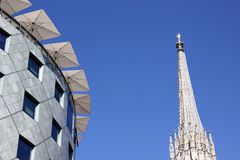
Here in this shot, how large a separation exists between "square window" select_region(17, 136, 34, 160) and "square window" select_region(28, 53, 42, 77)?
466 centimetres

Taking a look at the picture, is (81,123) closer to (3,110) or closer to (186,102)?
(3,110)

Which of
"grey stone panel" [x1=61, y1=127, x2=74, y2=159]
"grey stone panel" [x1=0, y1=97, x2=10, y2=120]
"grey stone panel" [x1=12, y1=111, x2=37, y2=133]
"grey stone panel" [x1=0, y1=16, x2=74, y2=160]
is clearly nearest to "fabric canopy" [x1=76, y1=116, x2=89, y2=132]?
"grey stone panel" [x1=61, y1=127, x2=74, y2=159]

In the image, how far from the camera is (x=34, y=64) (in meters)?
26.7

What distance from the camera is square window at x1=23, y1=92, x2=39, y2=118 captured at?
24.5 meters

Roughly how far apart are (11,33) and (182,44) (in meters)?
79.1

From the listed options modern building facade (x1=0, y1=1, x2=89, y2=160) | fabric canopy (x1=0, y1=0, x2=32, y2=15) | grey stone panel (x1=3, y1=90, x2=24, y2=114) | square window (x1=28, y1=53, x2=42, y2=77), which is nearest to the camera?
modern building facade (x1=0, y1=1, x2=89, y2=160)

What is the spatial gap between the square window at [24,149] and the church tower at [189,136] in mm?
55799

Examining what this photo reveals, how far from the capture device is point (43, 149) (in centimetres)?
2466

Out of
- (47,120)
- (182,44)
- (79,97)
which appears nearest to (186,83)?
(182,44)

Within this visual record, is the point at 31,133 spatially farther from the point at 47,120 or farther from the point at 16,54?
the point at 16,54

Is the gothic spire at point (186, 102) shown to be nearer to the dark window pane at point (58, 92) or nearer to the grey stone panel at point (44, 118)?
the dark window pane at point (58, 92)

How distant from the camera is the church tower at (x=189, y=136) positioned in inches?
3061

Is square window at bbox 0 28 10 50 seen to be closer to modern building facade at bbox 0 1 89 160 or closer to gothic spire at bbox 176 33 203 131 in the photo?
modern building facade at bbox 0 1 89 160

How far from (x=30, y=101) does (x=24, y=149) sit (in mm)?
3136
